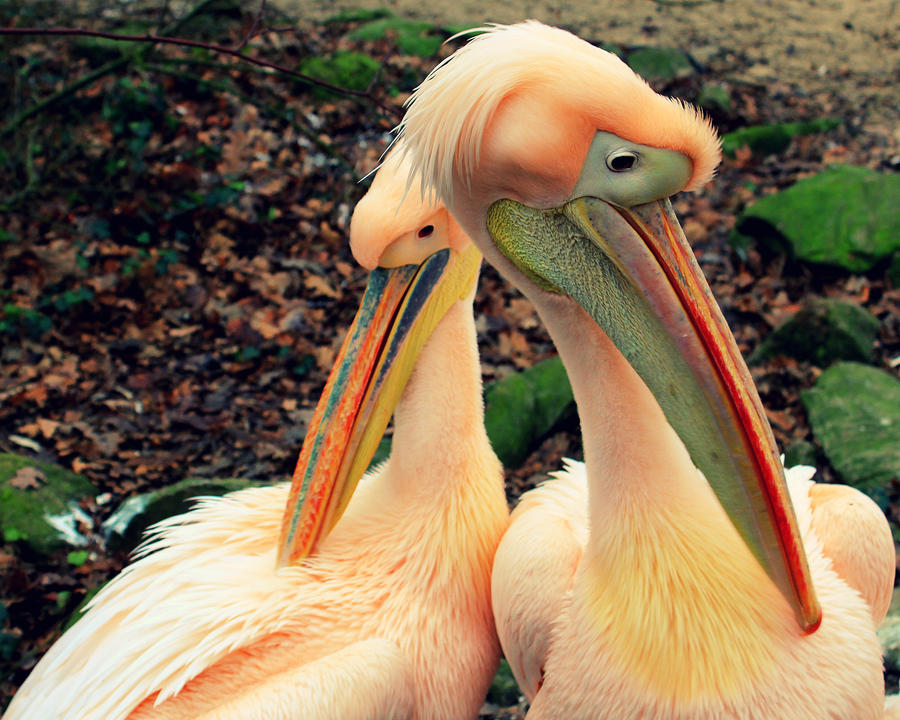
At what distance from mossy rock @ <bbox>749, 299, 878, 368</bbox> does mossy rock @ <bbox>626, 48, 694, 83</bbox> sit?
3.36 metres

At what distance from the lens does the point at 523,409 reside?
12.8ft

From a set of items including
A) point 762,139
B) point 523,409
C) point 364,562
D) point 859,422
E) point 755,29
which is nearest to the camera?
point 364,562

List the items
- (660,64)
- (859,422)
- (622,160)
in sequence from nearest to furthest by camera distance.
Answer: (622,160)
(859,422)
(660,64)

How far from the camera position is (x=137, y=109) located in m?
6.10

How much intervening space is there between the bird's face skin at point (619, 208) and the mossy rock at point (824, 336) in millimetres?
2871

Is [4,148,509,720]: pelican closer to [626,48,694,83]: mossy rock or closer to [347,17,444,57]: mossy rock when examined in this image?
[626,48,694,83]: mossy rock

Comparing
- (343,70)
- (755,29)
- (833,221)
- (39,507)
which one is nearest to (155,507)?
→ (39,507)

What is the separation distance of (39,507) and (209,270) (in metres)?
2.03

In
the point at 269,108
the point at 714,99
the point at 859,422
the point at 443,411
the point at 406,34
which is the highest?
the point at 406,34

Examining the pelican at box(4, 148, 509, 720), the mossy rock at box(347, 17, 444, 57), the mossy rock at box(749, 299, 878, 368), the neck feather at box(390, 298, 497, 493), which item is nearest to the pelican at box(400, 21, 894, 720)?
the pelican at box(4, 148, 509, 720)

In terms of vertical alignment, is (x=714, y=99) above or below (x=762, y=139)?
above

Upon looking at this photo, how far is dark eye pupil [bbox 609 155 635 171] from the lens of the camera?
1639 mm

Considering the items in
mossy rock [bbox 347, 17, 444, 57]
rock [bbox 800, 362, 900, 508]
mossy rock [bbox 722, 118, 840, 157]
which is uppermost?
mossy rock [bbox 347, 17, 444, 57]

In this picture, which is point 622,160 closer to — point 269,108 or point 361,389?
point 361,389
